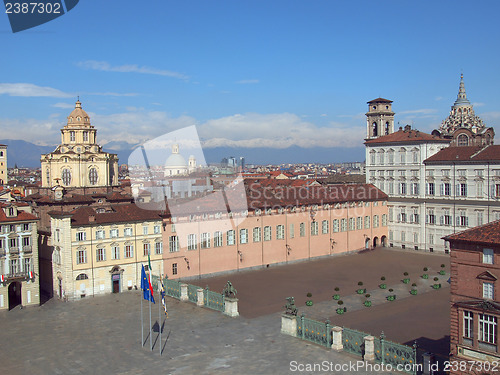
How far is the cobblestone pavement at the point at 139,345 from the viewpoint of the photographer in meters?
29.4

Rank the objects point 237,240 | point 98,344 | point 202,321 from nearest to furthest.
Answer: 1. point 98,344
2. point 202,321
3. point 237,240

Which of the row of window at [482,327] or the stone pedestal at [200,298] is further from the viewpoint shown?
the stone pedestal at [200,298]

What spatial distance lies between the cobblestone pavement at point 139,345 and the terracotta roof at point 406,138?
1520 inches

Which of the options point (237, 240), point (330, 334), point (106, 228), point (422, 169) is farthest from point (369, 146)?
point (330, 334)

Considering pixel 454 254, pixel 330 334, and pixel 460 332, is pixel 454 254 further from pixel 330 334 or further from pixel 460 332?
pixel 330 334

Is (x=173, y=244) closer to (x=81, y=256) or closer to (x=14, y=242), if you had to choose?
(x=81, y=256)

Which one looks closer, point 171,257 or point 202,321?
point 202,321

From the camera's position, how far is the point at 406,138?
69.9m

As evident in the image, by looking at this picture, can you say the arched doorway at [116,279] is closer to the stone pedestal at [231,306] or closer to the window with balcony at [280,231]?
the stone pedestal at [231,306]

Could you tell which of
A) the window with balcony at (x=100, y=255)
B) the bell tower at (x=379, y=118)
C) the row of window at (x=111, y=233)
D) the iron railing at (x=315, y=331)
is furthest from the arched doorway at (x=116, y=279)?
the bell tower at (x=379, y=118)


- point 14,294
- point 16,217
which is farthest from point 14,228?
point 14,294

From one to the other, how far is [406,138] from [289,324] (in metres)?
42.7

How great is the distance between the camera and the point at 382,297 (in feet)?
148

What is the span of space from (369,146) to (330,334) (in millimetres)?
46618
